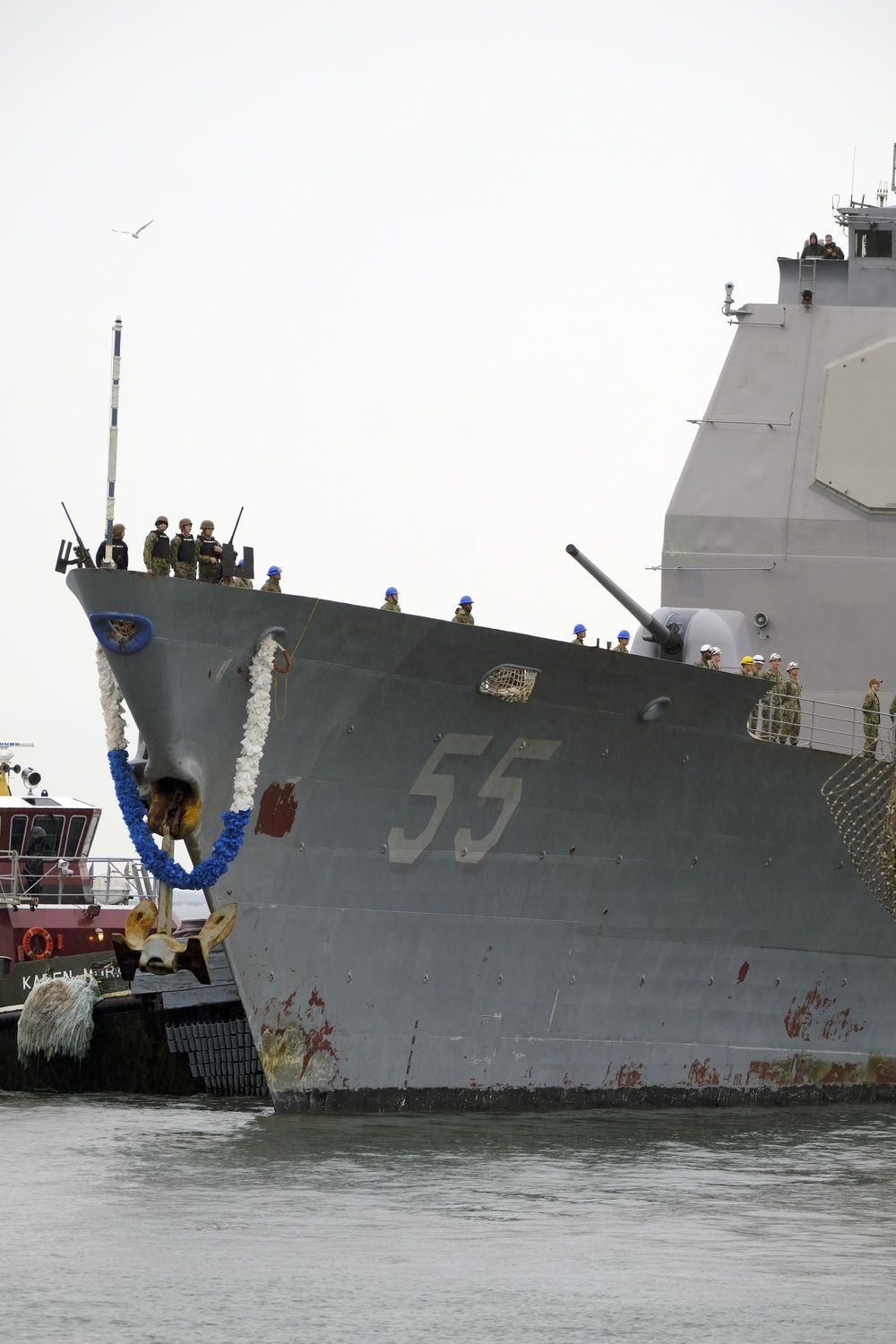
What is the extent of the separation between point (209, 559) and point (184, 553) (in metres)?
0.18

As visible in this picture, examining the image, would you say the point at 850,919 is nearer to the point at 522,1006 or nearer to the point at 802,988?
the point at 802,988

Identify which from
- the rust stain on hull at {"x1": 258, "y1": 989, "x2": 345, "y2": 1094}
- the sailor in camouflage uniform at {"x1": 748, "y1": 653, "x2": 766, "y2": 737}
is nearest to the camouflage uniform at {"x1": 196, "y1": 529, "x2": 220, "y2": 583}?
the rust stain on hull at {"x1": 258, "y1": 989, "x2": 345, "y2": 1094}

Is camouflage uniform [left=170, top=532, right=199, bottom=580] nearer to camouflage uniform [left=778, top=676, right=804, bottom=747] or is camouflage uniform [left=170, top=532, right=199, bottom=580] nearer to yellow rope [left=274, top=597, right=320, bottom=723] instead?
yellow rope [left=274, top=597, right=320, bottom=723]

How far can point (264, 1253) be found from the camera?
10.2 m

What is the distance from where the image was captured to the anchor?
13.6 m

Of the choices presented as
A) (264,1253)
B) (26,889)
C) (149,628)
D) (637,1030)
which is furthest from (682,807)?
(26,889)

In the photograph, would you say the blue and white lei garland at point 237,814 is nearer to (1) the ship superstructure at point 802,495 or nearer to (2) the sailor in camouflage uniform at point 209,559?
(2) the sailor in camouflage uniform at point 209,559

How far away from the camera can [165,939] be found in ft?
44.9

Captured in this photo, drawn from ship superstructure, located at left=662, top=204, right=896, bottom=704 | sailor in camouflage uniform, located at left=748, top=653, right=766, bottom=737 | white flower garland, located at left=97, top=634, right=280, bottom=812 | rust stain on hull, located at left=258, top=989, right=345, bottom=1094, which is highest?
ship superstructure, located at left=662, top=204, right=896, bottom=704

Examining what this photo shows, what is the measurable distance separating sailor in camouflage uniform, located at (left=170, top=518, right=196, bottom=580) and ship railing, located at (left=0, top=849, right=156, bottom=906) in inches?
398

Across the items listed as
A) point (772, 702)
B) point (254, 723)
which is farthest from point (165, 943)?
point (772, 702)

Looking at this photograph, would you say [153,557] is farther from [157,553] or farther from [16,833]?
[16,833]

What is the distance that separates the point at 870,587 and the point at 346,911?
6.67m

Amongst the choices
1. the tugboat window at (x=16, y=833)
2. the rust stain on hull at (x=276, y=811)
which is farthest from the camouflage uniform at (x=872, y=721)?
the tugboat window at (x=16, y=833)
